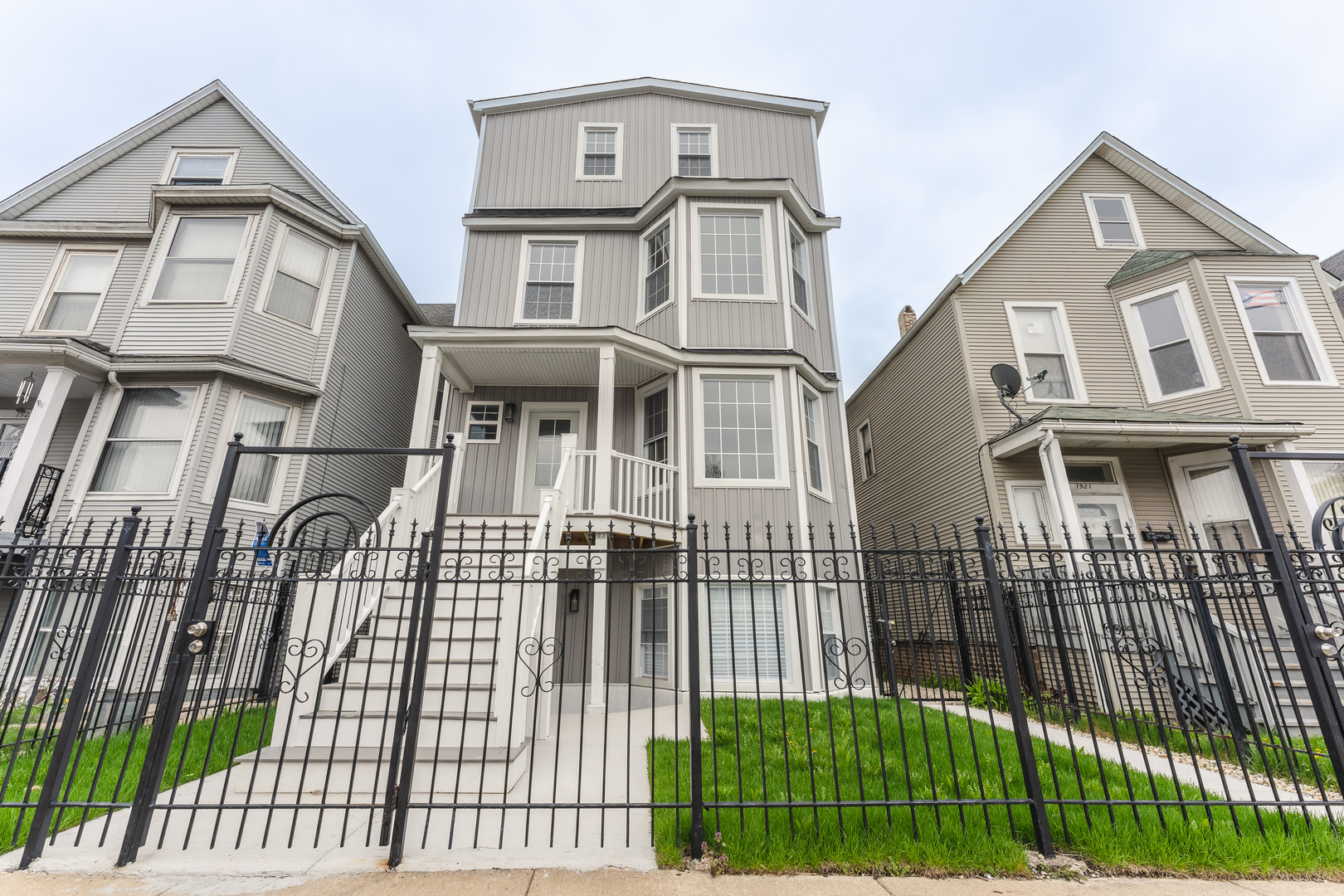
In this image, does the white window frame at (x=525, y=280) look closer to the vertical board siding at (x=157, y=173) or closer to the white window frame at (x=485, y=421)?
the white window frame at (x=485, y=421)

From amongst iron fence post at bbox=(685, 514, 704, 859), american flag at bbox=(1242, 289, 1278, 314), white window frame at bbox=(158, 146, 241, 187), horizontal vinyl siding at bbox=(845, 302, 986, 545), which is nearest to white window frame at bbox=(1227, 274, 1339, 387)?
american flag at bbox=(1242, 289, 1278, 314)

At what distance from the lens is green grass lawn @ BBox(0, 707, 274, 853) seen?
11.3 ft

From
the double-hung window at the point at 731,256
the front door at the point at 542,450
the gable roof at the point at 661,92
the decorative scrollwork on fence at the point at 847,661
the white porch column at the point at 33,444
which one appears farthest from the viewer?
the gable roof at the point at 661,92

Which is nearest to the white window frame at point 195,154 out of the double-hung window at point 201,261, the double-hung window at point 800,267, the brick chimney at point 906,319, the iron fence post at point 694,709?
the double-hung window at point 201,261

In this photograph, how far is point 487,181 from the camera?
12.1 m

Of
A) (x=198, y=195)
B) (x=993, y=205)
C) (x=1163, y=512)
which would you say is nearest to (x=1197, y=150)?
(x=993, y=205)

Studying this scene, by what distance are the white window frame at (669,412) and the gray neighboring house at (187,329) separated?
19.7 ft

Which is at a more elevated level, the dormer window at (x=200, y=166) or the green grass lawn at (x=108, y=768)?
the dormer window at (x=200, y=166)

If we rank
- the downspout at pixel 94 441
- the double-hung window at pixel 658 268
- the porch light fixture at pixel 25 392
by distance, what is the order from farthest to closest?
the double-hung window at pixel 658 268 < the downspout at pixel 94 441 < the porch light fixture at pixel 25 392

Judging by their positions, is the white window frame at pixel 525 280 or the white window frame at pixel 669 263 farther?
the white window frame at pixel 525 280

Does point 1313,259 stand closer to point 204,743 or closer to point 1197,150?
point 204,743

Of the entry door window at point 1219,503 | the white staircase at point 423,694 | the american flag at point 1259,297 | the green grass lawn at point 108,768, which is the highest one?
the american flag at point 1259,297

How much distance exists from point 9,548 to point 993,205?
138529 millimetres

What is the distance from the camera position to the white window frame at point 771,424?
890 centimetres
